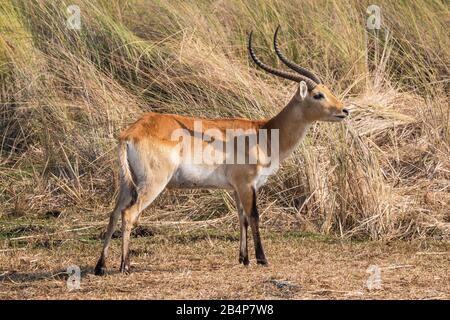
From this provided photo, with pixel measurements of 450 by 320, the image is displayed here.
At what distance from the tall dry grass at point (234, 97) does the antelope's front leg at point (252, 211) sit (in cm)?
128

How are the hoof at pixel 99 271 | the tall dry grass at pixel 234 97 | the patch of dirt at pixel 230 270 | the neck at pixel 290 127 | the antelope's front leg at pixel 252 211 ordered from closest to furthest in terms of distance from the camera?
1. the patch of dirt at pixel 230 270
2. the hoof at pixel 99 271
3. the antelope's front leg at pixel 252 211
4. the neck at pixel 290 127
5. the tall dry grass at pixel 234 97

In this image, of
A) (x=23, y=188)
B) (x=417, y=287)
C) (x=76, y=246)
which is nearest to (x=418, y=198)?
(x=417, y=287)

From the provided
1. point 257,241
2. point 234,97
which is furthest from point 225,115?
point 257,241

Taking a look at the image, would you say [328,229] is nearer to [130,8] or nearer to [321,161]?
[321,161]

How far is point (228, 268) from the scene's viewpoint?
25.9 ft

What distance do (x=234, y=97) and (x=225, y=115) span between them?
0.95ft

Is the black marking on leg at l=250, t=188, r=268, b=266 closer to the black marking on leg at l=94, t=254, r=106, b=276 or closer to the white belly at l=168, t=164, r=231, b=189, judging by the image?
the white belly at l=168, t=164, r=231, b=189

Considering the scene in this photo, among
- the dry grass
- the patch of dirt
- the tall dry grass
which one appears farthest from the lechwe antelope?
the tall dry grass

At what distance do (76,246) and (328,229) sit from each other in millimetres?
2373

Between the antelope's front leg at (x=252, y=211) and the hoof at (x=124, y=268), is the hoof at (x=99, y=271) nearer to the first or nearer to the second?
the hoof at (x=124, y=268)

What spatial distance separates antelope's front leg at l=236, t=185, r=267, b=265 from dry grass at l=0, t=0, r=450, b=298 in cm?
18

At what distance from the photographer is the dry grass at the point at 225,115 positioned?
859 cm

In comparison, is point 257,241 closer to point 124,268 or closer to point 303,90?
point 124,268

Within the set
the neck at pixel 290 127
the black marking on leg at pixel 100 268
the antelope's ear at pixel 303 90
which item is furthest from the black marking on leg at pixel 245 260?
the antelope's ear at pixel 303 90
